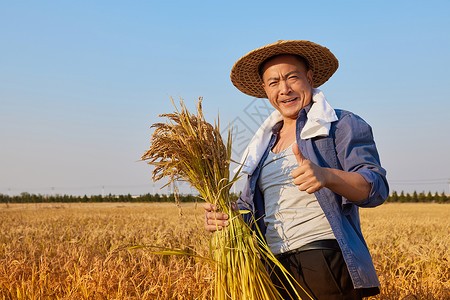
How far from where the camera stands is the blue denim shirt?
180 centimetres

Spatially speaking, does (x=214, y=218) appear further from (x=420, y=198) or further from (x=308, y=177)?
(x=420, y=198)

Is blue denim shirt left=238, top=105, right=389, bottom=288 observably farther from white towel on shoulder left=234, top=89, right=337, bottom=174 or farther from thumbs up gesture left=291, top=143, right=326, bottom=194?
thumbs up gesture left=291, top=143, right=326, bottom=194

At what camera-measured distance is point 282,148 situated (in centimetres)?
230

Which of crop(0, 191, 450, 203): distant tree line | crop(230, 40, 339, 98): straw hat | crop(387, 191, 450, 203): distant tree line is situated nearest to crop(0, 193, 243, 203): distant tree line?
crop(0, 191, 450, 203): distant tree line

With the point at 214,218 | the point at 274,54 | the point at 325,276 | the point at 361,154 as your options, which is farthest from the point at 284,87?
the point at 325,276

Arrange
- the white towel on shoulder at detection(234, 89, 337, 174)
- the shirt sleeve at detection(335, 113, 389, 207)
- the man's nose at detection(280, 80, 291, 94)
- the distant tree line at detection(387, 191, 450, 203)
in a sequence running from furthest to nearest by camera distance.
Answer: the distant tree line at detection(387, 191, 450, 203)
the man's nose at detection(280, 80, 291, 94)
the white towel on shoulder at detection(234, 89, 337, 174)
the shirt sleeve at detection(335, 113, 389, 207)

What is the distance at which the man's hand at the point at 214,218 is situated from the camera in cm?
193

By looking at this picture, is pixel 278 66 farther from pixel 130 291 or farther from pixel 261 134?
pixel 130 291

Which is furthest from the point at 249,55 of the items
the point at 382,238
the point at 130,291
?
the point at 382,238

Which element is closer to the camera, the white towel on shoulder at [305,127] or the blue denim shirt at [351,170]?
the blue denim shirt at [351,170]

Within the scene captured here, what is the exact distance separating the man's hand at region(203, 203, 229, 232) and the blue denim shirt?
0.50 metres

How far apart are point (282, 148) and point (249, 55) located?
0.63 m

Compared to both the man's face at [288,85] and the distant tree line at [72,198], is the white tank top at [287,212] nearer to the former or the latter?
the man's face at [288,85]

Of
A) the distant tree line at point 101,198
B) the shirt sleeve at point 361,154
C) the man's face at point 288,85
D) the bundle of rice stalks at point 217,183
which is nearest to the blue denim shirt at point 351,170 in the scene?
the shirt sleeve at point 361,154
